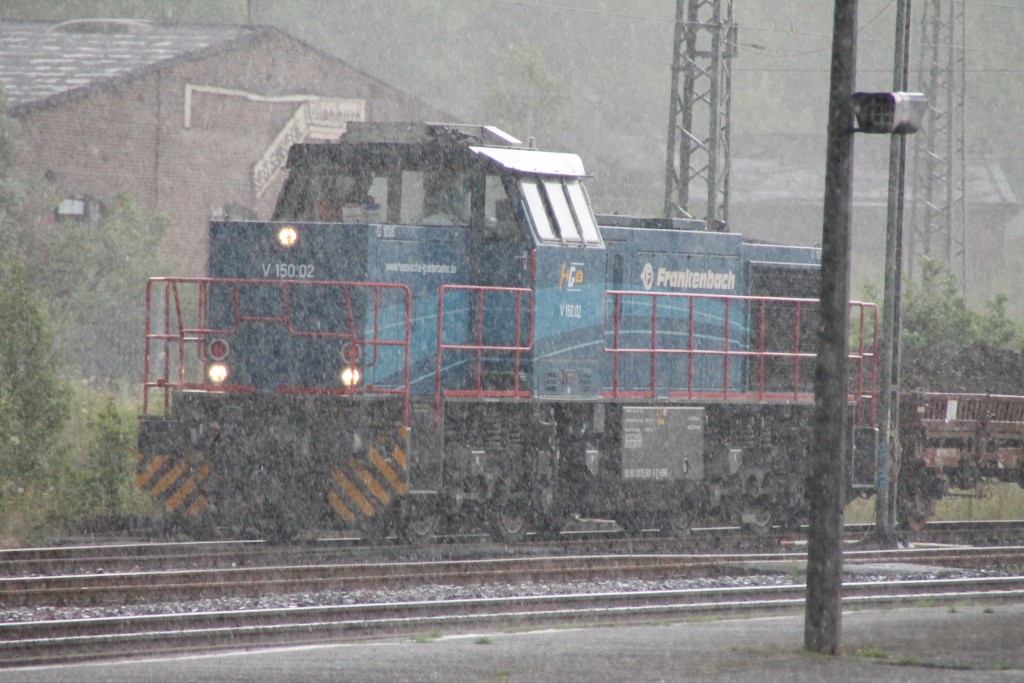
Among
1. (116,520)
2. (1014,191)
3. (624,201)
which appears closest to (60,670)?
(116,520)

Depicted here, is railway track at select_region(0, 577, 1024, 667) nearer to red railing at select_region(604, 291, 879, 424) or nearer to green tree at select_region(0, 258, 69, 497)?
red railing at select_region(604, 291, 879, 424)

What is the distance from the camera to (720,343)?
15656 mm

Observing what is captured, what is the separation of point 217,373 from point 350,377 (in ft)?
4.62

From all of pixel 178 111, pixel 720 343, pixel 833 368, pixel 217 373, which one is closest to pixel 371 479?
pixel 217 373

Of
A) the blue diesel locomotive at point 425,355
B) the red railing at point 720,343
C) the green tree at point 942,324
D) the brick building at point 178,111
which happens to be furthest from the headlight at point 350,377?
the brick building at point 178,111

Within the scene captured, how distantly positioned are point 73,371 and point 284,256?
18476mm

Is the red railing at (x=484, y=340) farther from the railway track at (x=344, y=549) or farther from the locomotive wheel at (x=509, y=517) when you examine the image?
the railway track at (x=344, y=549)

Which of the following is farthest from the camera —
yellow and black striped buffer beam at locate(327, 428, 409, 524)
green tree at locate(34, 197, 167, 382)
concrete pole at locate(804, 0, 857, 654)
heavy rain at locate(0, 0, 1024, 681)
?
green tree at locate(34, 197, 167, 382)

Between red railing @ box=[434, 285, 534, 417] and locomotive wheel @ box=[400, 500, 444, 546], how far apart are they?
1.08 metres

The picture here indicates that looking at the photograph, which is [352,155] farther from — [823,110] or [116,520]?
[823,110]

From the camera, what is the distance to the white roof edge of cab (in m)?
13.3

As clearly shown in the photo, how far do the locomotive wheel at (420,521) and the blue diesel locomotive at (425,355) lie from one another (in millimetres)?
20

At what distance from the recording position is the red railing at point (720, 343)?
14633 millimetres

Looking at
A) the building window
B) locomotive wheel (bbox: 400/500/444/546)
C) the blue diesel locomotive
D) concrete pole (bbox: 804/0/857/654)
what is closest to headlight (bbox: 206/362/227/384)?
the blue diesel locomotive
